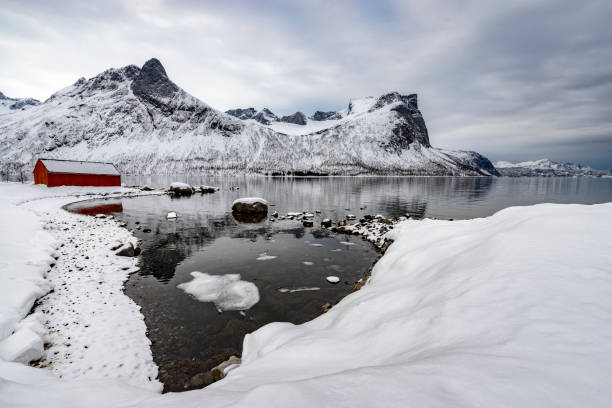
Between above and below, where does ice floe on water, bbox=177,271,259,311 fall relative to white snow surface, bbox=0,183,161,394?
below

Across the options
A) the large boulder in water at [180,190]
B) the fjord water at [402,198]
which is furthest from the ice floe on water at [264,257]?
the large boulder in water at [180,190]

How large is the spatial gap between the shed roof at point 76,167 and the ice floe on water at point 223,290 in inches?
2398

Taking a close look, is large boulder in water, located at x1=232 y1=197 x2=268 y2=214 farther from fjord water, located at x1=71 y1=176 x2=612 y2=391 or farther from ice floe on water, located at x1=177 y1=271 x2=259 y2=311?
ice floe on water, located at x1=177 y1=271 x2=259 y2=311

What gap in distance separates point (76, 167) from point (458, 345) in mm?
74654

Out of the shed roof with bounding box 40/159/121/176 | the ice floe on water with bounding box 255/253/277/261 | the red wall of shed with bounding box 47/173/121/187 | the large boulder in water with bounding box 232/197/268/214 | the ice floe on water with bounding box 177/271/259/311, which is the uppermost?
the shed roof with bounding box 40/159/121/176

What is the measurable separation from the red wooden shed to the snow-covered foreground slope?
215 ft

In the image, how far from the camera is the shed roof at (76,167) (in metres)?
53.2

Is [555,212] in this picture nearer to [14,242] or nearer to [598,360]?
[598,360]

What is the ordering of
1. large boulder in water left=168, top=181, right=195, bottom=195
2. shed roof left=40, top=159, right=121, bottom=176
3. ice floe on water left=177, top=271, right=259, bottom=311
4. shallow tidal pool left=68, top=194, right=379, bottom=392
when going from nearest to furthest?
shallow tidal pool left=68, top=194, right=379, bottom=392
ice floe on water left=177, top=271, right=259, bottom=311
shed roof left=40, top=159, right=121, bottom=176
large boulder in water left=168, top=181, right=195, bottom=195

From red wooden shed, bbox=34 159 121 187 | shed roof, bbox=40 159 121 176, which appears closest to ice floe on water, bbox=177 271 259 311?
red wooden shed, bbox=34 159 121 187

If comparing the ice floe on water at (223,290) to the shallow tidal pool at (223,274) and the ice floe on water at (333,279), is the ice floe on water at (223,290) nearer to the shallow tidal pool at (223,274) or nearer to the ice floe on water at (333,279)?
the shallow tidal pool at (223,274)

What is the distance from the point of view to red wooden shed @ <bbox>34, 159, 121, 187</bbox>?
173ft

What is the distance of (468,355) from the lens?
10.6 ft

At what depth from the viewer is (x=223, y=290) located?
12266 mm
